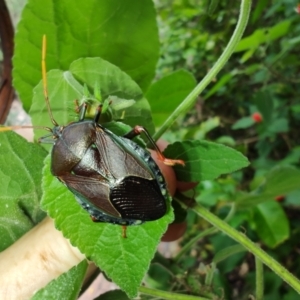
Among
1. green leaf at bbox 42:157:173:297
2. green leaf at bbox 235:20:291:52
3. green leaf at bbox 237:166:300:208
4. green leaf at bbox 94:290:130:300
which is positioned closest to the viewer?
green leaf at bbox 42:157:173:297

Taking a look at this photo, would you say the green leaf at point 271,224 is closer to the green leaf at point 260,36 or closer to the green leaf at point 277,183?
the green leaf at point 277,183

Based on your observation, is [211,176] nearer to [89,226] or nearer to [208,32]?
[89,226]

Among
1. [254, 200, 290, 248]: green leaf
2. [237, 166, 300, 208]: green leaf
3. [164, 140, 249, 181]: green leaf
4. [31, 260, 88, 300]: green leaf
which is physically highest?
[164, 140, 249, 181]: green leaf

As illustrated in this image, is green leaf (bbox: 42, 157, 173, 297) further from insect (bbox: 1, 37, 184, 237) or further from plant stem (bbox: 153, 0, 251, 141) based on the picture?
plant stem (bbox: 153, 0, 251, 141)

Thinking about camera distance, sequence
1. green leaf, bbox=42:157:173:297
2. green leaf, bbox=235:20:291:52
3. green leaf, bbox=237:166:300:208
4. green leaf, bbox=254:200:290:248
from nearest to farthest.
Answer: green leaf, bbox=42:157:173:297
green leaf, bbox=237:166:300:208
green leaf, bbox=254:200:290:248
green leaf, bbox=235:20:291:52

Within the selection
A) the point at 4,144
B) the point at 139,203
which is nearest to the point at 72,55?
the point at 4,144

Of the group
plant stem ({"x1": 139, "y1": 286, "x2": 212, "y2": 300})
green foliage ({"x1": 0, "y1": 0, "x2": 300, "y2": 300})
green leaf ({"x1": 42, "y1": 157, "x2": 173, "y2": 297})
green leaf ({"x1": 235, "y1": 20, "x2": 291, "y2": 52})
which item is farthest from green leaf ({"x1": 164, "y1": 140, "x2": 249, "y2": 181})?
green leaf ({"x1": 235, "y1": 20, "x2": 291, "y2": 52})

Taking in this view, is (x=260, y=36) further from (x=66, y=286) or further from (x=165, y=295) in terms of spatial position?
(x=66, y=286)

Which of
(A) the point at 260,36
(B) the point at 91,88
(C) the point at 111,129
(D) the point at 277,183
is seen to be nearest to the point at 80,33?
(B) the point at 91,88
